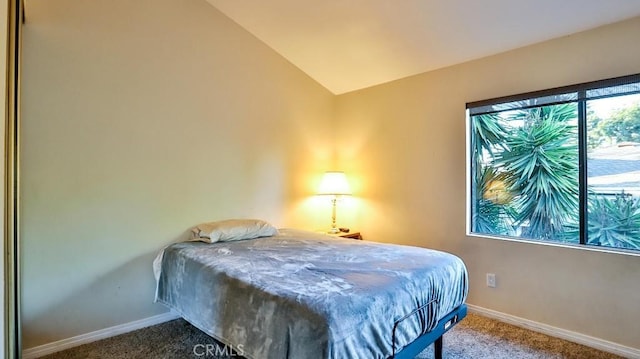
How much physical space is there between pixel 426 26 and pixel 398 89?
92 centimetres

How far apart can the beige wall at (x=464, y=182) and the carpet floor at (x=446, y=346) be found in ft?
0.77

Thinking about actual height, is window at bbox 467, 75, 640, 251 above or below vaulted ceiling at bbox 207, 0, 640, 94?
below

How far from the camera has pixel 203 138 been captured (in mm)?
3105

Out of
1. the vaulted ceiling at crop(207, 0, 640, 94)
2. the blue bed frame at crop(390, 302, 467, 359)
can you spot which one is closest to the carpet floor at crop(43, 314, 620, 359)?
the blue bed frame at crop(390, 302, 467, 359)

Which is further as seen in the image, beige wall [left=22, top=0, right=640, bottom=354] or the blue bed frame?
beige wall [left=22, top=0, right=640, bottom=354]

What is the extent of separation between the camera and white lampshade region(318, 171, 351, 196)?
4004 millimetres

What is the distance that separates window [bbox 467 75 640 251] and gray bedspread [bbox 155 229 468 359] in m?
1.10

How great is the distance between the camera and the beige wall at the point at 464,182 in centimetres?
239

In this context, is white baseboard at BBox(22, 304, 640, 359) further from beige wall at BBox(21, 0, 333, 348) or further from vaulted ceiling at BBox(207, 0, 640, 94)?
vaulted ceiling at BBox(207, 0, 640, 94)

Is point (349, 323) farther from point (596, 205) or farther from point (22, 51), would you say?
point (22, 51)

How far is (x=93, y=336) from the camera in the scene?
2492mm

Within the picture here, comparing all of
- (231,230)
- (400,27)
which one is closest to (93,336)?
(231,230)

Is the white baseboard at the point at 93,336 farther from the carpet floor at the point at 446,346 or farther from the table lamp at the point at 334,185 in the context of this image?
the table lamp at the point at 334,185

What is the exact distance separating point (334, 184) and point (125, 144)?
2218mm
